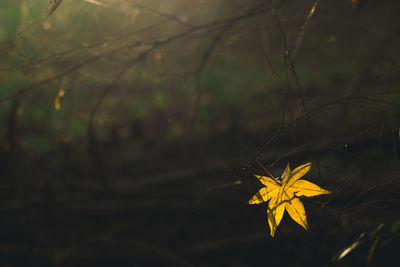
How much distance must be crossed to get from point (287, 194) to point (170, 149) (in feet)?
6.38

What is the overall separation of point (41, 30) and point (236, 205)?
57.0 inches

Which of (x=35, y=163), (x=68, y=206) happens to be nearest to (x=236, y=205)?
(x=68, y=206)

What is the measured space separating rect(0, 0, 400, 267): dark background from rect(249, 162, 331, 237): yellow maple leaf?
0.79 feet

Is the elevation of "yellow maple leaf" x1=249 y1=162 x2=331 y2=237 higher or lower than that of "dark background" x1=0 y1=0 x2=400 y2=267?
lower

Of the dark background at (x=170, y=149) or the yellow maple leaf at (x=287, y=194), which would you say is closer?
the yellow maple leaf at (x=287, y=194)

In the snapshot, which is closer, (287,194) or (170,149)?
(287,194)

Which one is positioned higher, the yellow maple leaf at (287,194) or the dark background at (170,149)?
the dark background at (170,149)

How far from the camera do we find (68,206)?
7.44 feet

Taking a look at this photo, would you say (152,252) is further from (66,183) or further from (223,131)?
(223,131)

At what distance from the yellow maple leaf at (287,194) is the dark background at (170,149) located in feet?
0.79

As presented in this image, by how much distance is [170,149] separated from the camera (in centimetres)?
286

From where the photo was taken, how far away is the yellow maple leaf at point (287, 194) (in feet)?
3.08

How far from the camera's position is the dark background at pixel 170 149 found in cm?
146

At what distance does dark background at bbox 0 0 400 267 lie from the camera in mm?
1465
